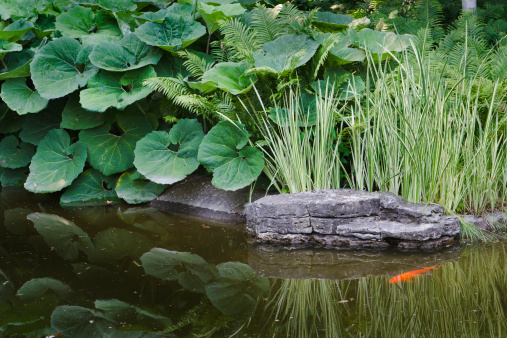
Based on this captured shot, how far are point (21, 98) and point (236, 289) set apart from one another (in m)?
3.12

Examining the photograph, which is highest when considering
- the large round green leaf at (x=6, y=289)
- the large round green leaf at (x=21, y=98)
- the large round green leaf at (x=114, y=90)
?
the large round green leaf at (x=114, y=90)

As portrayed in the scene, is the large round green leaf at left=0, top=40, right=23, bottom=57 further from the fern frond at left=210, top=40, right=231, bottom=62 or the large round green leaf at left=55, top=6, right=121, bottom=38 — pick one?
the fern frond at left=210, top=40, right=231, bottom=62

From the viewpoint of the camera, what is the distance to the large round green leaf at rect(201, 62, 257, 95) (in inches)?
132

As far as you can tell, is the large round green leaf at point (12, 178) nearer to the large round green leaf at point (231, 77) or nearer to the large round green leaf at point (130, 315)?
the large round green leaf at point (231, 77)

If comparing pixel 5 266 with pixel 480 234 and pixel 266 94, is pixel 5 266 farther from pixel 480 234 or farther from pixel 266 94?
pixel 480 234

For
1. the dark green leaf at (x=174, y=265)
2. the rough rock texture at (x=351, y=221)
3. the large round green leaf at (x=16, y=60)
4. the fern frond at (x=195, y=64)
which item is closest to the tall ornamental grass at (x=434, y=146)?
the rough rock texture at (x=351, y=221)

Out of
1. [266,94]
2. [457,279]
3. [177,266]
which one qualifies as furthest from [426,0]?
[177,266]

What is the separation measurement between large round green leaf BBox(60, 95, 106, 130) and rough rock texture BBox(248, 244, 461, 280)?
214cm

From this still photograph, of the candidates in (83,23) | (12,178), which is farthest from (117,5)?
(12,178)

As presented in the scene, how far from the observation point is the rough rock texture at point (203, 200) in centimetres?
362

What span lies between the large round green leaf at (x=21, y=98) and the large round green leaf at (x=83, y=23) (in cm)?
64

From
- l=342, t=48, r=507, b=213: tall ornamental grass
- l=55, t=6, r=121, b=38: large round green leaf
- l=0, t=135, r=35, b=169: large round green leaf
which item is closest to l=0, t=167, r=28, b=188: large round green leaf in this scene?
l=0, t=135, r=35, b=169: large round green leaf

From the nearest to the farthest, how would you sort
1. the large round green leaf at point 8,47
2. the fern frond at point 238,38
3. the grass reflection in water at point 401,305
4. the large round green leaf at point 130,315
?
1. the grass reflection in water at point 401,305
2. the large round green leaf at point 130,315
3. the fern frond at point 238,38
4. the large round green leaf at point 8,47

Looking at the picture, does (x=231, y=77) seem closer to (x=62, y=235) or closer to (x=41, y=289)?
(x=62, y=235)
